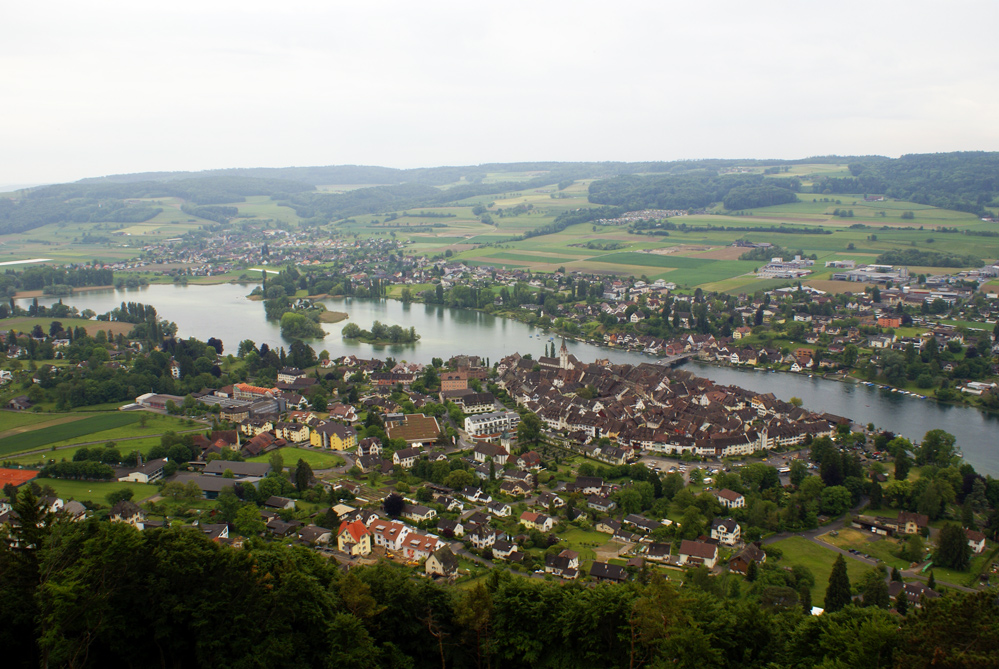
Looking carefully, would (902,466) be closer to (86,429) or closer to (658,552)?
(658,552)

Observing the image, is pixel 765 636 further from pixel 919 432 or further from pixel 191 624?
pixel 919 432

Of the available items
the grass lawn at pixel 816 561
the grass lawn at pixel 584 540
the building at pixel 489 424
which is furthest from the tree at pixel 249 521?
the grass lawn at pixel 816 561

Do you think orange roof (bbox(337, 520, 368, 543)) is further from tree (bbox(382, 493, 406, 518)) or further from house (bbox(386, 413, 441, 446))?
house (bbox(386, 413, 441, 446))

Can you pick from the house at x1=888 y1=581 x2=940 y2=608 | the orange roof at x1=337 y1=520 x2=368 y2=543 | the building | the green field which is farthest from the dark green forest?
the green field

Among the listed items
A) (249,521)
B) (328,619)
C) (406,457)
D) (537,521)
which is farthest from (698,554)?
(249,521)

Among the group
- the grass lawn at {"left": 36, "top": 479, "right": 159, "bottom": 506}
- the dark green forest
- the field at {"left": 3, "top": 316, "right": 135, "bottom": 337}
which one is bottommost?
the grass lawn at {"left": 36, "top": 479, "right": 159, "bottom": 506}

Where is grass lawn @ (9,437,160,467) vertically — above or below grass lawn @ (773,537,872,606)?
above
